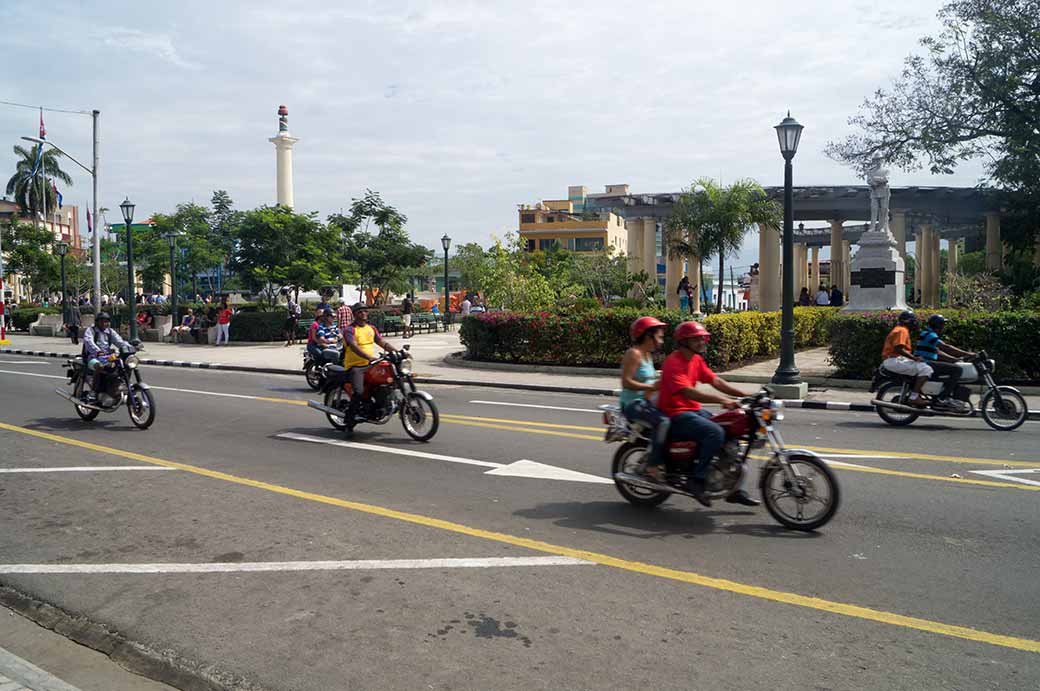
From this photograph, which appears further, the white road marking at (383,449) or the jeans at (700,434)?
the white road marking at (383,449)

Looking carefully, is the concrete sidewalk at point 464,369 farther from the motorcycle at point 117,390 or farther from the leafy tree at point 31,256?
the leafy tree at point 31,256

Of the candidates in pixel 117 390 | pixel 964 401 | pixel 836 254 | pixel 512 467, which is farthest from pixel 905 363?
pixel 836 254

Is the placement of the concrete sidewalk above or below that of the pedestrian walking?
below

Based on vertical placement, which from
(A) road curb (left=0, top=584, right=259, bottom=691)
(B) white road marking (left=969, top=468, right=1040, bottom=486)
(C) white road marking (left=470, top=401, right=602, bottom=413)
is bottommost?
(A) road curb (left=0, top=584, right=259, bottom=691)

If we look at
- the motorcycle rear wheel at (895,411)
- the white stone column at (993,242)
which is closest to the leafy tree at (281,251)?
the motorcycle rear wheel at (895,411)

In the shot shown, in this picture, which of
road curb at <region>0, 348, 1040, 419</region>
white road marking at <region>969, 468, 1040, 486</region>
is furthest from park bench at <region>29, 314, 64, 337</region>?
white road marking at <region>969, 468, 1040, 486</region>

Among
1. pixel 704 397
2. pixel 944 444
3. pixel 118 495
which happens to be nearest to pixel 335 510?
pixel 118 495

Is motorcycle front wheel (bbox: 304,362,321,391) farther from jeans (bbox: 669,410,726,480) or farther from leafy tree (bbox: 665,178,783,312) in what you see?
leafy tree (bbox: 665,178,783,312)

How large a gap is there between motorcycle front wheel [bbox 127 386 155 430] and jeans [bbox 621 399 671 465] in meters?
7.57

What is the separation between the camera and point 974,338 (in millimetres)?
15594

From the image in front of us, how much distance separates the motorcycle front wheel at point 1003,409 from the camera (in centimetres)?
1138

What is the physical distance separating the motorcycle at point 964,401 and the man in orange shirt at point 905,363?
0.06 metres

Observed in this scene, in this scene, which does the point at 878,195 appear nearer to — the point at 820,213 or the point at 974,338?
the point at 974,338

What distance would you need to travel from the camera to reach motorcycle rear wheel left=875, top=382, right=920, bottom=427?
11.8 metres
